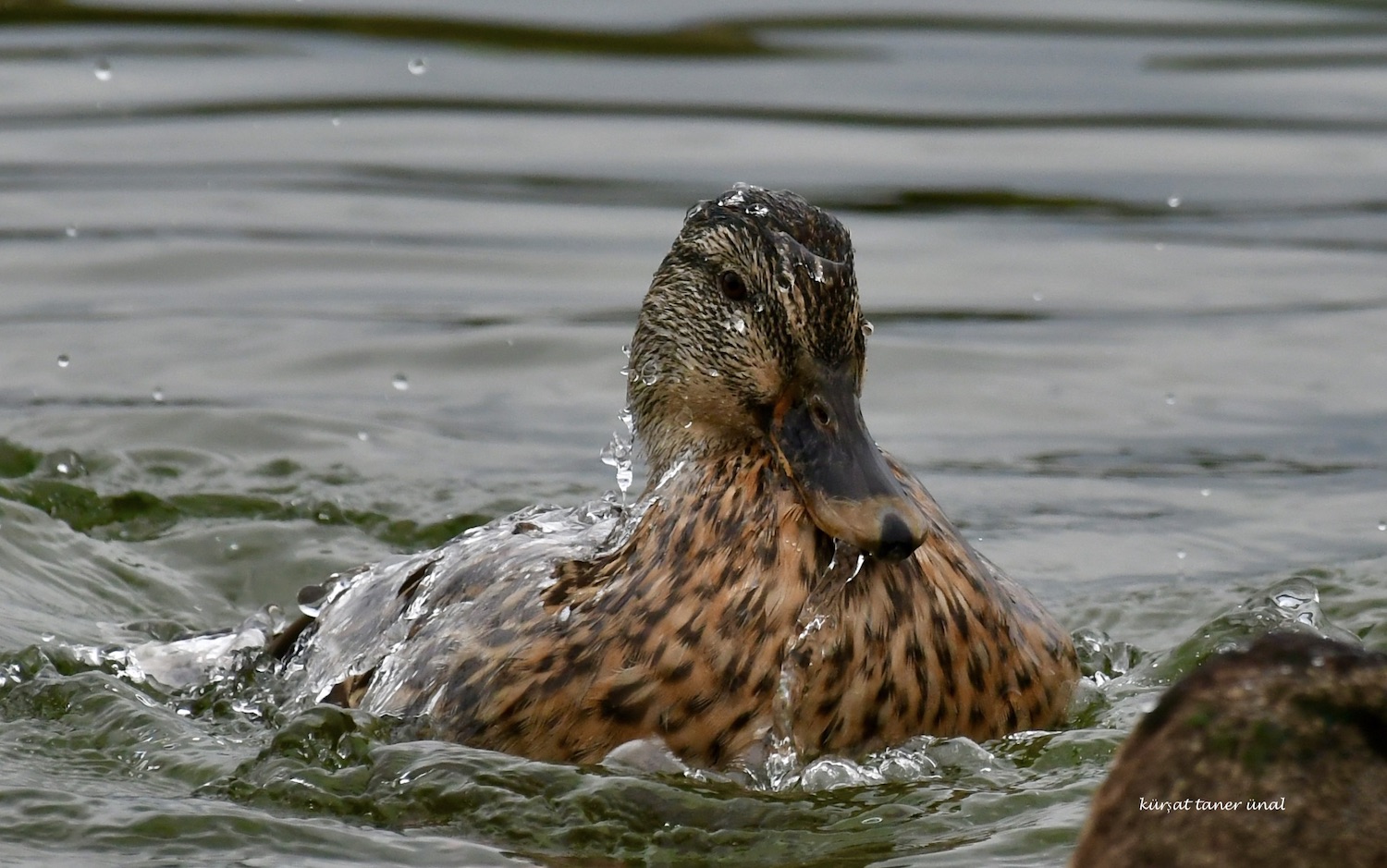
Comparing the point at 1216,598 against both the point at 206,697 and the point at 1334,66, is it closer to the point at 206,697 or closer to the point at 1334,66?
the point at 206,697

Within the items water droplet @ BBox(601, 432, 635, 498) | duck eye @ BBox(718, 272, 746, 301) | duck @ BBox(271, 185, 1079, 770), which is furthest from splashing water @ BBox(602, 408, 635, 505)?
duck eye @ BBox(718, 272, 746, 301)

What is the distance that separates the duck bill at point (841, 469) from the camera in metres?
5.39

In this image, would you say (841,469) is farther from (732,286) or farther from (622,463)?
(622,463)

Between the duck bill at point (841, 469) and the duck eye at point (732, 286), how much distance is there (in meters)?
0.29

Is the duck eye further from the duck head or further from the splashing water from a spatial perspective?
the splashing water

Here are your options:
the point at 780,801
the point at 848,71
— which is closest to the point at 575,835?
the point at 780,801

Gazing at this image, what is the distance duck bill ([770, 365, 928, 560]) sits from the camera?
17.7 feet

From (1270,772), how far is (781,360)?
2.32 meters

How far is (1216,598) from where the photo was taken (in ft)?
24.3

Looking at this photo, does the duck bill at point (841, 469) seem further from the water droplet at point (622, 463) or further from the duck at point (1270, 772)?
the duck at point (1270, 772)

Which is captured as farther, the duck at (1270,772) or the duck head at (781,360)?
the duck head at (781,360)

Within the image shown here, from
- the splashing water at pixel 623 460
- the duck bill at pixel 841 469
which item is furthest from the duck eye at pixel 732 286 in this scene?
the splashing water at pixel 623 460

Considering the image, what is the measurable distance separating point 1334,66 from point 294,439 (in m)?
7.37

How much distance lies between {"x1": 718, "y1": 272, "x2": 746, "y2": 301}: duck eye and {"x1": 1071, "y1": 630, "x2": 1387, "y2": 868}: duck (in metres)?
2.39
